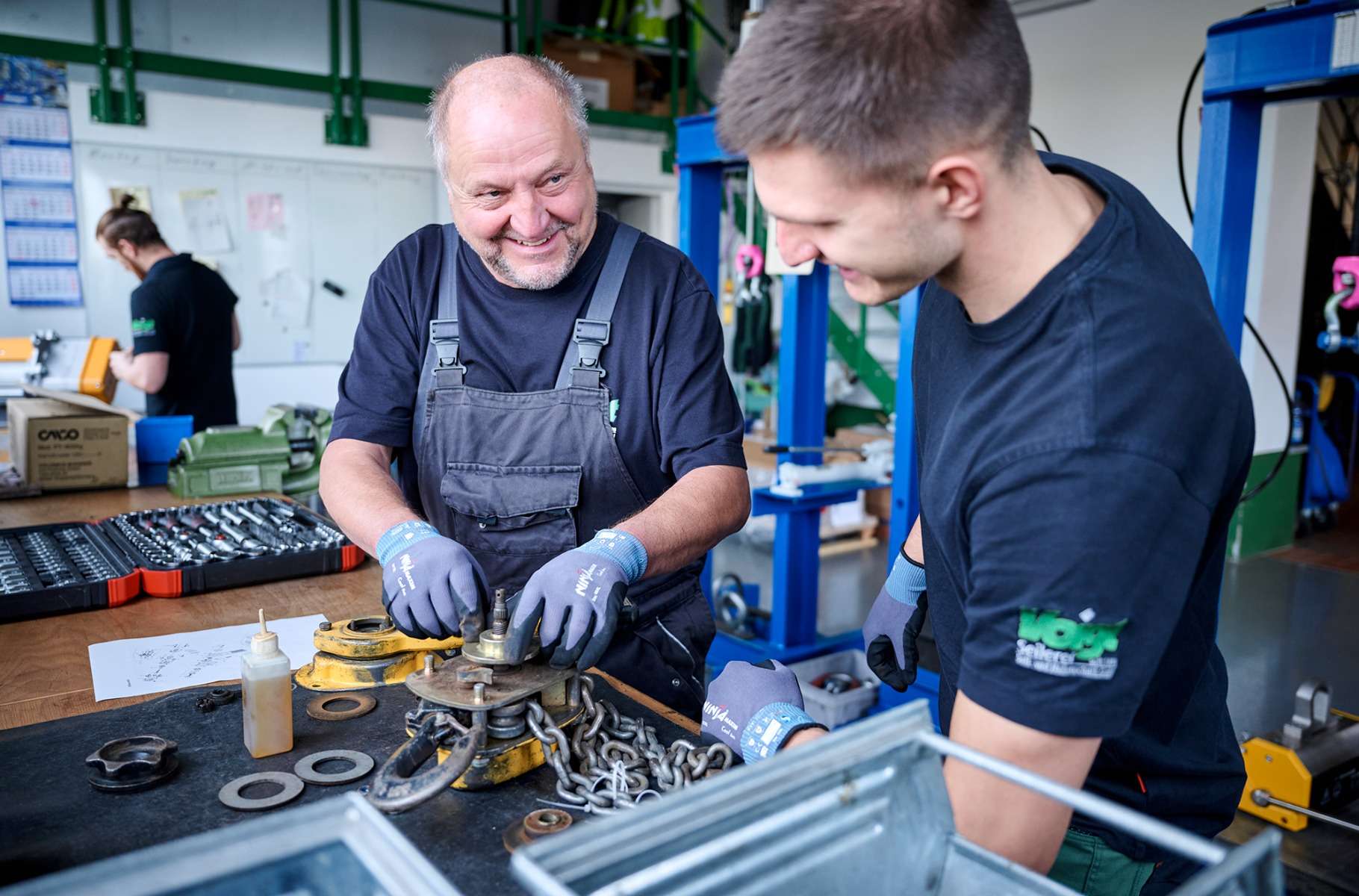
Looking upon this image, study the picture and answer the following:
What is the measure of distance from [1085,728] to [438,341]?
3.92 ft

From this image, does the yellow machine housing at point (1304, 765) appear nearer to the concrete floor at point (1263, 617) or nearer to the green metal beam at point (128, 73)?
the concrete floor at point (1263, 617)

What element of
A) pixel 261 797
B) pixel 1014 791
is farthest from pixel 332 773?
pixel 1014 791

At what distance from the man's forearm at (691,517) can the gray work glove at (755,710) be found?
1.04 ft

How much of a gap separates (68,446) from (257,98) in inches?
160

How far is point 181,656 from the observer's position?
5.02ft

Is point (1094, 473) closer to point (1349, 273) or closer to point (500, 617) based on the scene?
point (500, 617)

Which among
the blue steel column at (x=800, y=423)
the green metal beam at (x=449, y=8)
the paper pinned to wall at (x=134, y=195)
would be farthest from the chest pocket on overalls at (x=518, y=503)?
the green metal beam at (x=449, y=8)

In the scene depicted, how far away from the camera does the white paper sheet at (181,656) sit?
1.42 metres

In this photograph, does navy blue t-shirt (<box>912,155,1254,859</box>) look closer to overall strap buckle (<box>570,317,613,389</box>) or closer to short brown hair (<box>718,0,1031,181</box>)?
short brown hair (<box>718,0,1031,181</box>)

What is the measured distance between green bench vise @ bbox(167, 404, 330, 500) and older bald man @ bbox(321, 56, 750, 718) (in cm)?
90

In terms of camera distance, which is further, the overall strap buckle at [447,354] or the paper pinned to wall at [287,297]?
the paper pinned to wall at [287,297]

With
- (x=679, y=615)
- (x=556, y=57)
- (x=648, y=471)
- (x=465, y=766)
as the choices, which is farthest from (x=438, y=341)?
(x=556, y=57)

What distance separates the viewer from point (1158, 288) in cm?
88

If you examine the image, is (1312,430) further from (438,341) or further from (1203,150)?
(438,341)
